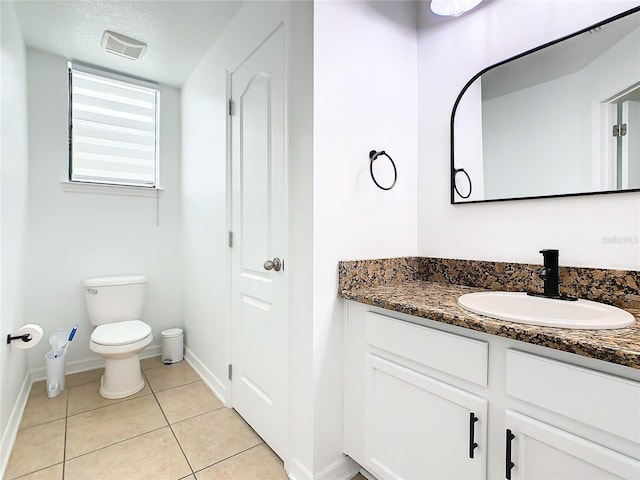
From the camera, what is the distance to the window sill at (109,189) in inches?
96.3

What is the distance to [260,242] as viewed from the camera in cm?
168

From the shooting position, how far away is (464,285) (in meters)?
1.52

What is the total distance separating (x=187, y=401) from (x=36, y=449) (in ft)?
2.40

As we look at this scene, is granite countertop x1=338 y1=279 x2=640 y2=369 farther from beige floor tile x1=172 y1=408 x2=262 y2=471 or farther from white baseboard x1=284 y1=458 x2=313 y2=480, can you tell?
beige floor tile x1=172 y1=408 x2=262 y2=471

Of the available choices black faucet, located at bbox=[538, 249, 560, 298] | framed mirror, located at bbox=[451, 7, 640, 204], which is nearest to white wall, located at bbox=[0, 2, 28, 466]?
framed mirror, located at bbox=[451, 7, 640, 204]

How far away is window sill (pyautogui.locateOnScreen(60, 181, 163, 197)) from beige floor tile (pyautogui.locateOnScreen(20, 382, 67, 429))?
143 centimetres

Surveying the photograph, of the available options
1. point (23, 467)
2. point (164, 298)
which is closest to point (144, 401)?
point (23, 467)

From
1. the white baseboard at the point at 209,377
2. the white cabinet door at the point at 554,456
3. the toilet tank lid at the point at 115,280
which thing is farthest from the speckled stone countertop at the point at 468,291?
the toilet tank lid at the point at 115,280

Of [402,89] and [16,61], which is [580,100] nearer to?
[402,89]

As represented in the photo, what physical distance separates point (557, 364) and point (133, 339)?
87.8 inches

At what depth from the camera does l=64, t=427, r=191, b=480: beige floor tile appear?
4.72 ft

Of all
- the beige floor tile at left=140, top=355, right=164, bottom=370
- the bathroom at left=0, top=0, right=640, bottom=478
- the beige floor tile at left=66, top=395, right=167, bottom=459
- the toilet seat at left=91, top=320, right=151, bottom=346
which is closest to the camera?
the bathroom at left=0, top=0, right=640, bottom=478

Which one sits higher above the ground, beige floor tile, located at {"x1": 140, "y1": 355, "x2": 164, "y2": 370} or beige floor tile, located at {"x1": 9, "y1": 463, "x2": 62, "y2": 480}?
beige floor tile, located at {"x1": 140, "y1": 355, "x2": 164, "y2": 370}

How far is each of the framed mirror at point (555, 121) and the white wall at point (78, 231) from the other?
239 cm
